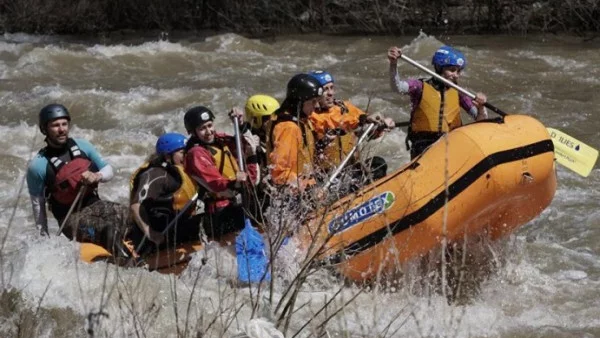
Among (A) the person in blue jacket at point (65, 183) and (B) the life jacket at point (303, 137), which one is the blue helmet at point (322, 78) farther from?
(A) the person in blue jacket at point (65, 183)

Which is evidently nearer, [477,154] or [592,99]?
[477,154]

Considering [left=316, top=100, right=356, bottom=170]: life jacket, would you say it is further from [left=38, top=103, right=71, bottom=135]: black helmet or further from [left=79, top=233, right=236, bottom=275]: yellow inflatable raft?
[left=38, top=103, right=71, bottom=135]: black helmet

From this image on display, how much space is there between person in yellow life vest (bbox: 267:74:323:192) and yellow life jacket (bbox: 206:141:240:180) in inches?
13.2

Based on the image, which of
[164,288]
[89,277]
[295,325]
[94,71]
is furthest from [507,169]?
[94,71]

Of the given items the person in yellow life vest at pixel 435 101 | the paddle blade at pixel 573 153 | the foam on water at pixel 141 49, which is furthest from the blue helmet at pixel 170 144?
the foam on water at pixel 141 49

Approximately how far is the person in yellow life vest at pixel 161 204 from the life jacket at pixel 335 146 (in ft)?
2.73

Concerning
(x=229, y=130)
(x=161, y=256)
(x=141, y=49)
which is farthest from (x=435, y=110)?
(x=141, y=49)

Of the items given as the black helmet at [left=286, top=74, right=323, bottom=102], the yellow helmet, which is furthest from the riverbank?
the black helmet at [left=286, top=74, right=323, bottom=102]

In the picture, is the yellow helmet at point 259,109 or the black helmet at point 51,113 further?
the yellow helmet at point 259,109

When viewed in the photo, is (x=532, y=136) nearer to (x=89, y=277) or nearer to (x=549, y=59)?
(x=89, y=277)

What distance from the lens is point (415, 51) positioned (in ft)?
47.4

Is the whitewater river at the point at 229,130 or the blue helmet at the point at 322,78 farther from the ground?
the blue helmet at the point at 322,78

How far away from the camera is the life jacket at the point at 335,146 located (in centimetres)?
646

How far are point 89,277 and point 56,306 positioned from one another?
38 centimetres
